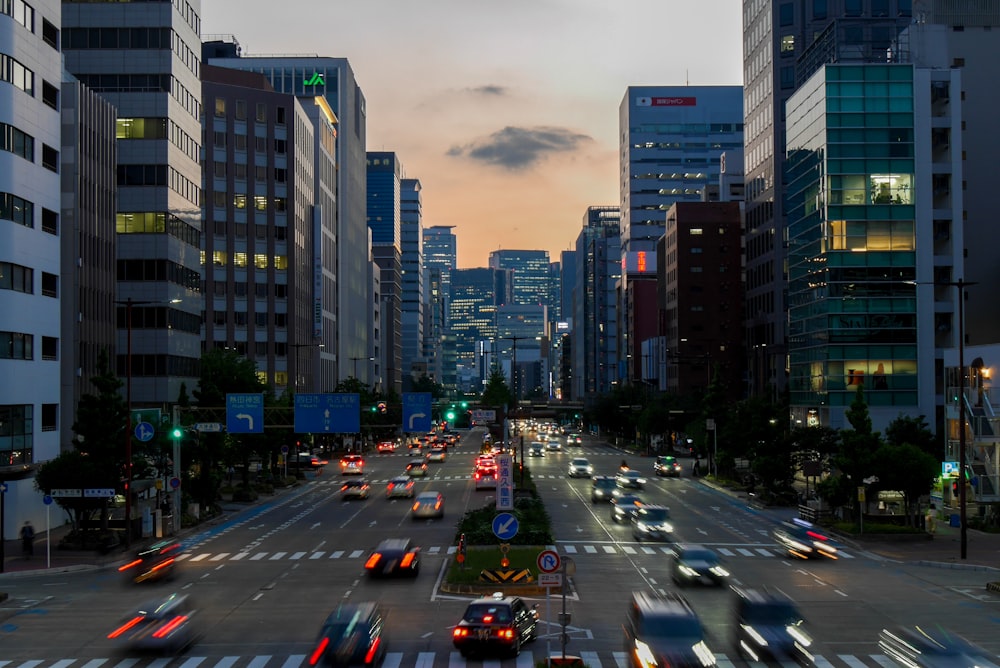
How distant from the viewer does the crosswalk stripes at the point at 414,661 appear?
28359mm

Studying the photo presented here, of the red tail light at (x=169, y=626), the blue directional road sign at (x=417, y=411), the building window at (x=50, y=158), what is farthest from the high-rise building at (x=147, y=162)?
the red tail light at (x=169, y=626)

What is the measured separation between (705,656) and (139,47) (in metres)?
77.0

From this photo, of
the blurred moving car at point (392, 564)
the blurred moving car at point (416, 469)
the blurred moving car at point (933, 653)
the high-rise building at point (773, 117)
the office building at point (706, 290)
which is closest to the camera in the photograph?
the blurred moving car at point (933, 653)

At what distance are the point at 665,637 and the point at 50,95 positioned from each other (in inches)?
2149

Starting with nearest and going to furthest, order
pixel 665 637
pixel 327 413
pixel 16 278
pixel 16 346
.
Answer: pixel 665 637 < pixel 16 346 < pixel 16 278 < pixel 327 413

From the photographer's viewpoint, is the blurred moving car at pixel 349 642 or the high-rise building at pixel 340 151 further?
the high-rise building at pixel 340 151

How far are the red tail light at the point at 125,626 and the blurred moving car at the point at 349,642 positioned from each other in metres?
5.82

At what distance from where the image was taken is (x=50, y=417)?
6506cm

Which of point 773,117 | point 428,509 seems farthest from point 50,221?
point 773,117

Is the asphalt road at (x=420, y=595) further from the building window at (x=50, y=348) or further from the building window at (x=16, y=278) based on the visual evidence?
the building window at (x=16, y=278)

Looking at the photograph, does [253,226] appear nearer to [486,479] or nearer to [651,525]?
[486,479]

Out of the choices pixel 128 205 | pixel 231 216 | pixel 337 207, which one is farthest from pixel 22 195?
pixel 337 207

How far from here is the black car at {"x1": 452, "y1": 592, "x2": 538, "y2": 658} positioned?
29.0 meters

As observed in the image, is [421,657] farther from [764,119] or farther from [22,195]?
[764,119]
